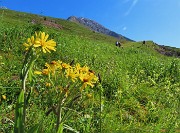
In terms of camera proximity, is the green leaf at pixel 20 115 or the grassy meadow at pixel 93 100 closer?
the green leaf at pixel 20 115

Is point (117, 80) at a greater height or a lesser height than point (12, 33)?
lesser

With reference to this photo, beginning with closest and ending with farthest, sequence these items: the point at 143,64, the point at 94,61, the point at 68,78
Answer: the point at 68,78 → the point at 94,61 → the point at 143,64

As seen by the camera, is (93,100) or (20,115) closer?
(20,115)

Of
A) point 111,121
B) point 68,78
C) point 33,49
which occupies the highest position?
point 33,49

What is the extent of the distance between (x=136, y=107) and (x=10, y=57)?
4.25 metres

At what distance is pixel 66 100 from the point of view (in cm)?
324

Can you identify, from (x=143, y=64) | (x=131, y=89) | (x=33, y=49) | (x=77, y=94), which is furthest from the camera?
(x=143, y=64)

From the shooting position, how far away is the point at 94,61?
1248cm

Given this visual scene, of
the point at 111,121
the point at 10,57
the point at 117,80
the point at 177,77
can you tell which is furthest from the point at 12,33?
the point at 111,121

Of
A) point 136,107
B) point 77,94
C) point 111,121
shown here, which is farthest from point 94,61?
point 77,94

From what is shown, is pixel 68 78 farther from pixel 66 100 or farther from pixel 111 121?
pixel 111 121

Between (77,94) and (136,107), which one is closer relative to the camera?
(77,94)

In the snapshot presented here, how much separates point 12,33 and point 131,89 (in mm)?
6257

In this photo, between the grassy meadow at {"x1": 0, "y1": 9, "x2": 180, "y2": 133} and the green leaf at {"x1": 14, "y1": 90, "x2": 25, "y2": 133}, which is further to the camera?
the grassy meadow at {"x1": 0, "y1": 9, "x2": 180, "y2": 133}
